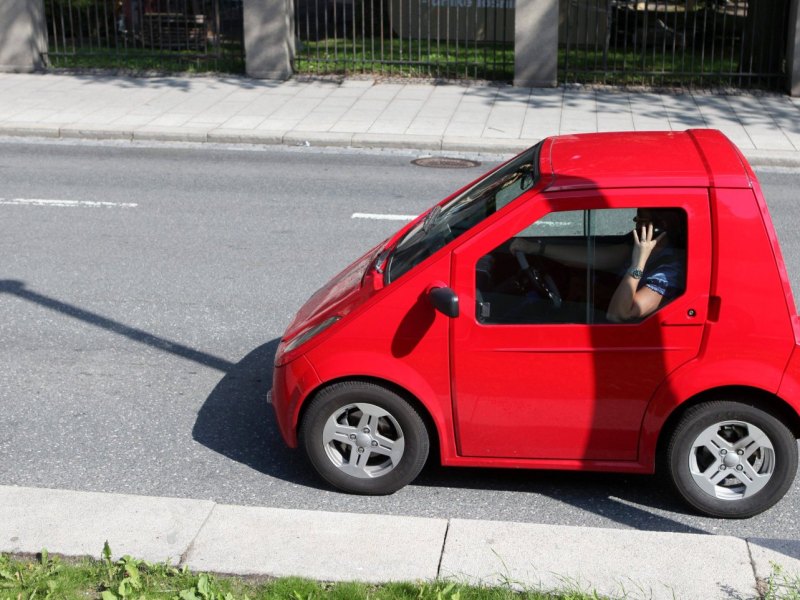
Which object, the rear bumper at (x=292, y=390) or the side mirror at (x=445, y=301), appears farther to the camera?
the rear bumper at (x=292, y=390)

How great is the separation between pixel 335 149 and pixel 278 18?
5.17 m

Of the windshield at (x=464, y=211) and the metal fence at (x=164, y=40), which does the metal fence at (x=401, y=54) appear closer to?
the metal fence at (x=164, y=40)

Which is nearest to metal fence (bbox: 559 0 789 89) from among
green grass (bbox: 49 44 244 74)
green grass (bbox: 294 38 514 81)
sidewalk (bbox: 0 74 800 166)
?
sidewalk (bbox: 0 74 800 166)

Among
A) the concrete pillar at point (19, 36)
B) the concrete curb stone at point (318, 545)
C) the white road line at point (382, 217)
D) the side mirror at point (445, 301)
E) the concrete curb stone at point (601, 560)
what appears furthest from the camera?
the concrete pillar at point (19, 36)

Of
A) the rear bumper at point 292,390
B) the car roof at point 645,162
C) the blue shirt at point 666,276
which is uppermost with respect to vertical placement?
the car roof at point 645,162

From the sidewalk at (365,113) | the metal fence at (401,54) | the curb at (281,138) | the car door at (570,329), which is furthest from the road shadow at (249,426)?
the metal fence at (401,54)

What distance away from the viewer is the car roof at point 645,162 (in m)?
4.86

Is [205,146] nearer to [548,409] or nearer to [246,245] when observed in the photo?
[246,245]

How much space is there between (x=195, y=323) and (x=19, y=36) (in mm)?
13285

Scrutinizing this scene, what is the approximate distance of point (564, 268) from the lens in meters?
5.02

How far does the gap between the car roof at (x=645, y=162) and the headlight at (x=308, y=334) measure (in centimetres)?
125

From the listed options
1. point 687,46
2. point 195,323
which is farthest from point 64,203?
point 687,46

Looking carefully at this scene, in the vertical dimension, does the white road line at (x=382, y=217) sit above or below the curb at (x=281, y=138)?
below

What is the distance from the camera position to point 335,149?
14.1 meters
